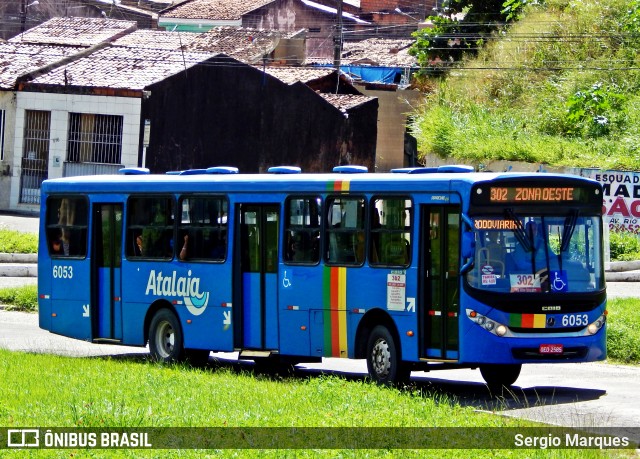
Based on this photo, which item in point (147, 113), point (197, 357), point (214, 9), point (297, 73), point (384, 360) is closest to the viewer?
point (384, 360)

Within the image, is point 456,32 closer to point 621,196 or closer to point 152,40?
point 152,40

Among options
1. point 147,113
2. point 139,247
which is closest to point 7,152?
point 147,113

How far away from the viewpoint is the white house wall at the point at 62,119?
40844 millimetres

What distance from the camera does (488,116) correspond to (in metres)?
38.1

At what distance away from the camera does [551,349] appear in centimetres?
1330

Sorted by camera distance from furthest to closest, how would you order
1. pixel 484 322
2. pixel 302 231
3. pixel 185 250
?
pixel 185 250
pixel 302 231
pixel 484 322

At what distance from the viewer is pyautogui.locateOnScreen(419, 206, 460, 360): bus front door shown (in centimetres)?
1347

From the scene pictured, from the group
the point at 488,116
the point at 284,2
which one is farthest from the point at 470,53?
the point at 284,2

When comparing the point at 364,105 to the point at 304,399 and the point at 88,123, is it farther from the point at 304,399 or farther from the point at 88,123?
the point at 304,399

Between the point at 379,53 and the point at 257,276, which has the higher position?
the point at 379,53

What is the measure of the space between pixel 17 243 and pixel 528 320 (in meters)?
20.8

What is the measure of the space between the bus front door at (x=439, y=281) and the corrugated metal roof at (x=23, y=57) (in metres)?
31.2

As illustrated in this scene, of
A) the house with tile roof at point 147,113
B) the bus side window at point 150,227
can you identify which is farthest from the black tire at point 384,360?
the house with tile roof at point 147,113

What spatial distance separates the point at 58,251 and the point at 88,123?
2371 cm
